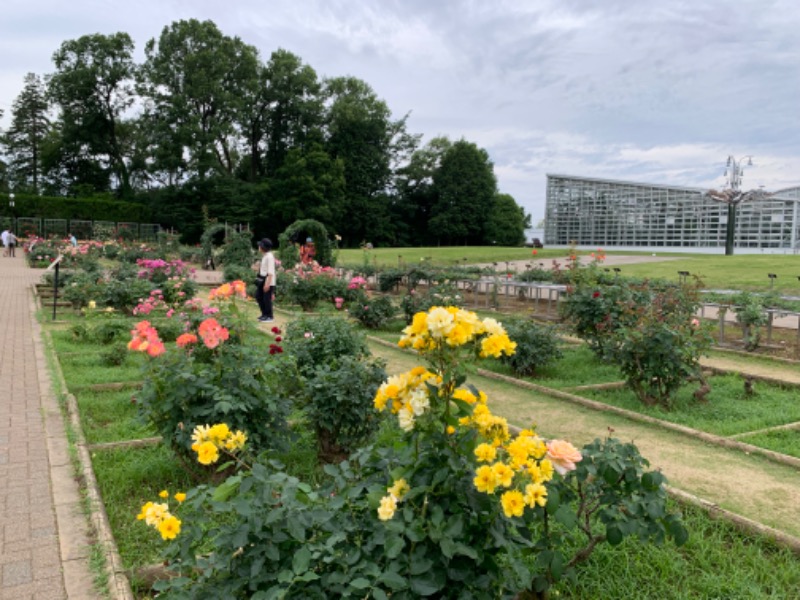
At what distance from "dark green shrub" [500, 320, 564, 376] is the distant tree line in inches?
1460

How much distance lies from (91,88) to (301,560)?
50.4 metres

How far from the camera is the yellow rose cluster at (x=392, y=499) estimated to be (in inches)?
66.7

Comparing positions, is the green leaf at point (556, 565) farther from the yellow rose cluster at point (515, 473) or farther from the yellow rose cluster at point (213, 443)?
the yellow rose cluster at point (213, 443)

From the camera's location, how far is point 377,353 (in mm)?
8016

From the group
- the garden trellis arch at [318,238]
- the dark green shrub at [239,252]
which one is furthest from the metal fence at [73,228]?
the garden trellis arch at [318,238]

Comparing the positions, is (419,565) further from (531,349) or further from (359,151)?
(359,151)

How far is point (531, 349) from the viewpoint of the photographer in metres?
6.70

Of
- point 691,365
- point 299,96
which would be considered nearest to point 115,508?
point 691,365

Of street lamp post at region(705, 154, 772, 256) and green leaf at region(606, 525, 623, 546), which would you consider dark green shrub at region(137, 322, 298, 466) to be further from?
street lamp post at region(705, 154, 772, 256)

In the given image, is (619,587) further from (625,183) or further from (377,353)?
(625,183)

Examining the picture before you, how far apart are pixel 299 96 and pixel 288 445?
45850 mm

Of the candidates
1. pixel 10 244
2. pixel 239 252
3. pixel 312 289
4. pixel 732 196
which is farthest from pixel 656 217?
pixel 10 244

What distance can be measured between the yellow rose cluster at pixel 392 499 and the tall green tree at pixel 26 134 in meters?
59.6

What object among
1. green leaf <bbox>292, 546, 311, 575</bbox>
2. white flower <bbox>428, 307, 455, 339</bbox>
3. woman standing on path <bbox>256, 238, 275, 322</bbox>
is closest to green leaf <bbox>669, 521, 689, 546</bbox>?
white flower <bbox>428, 307, 455, 339</bbox>
